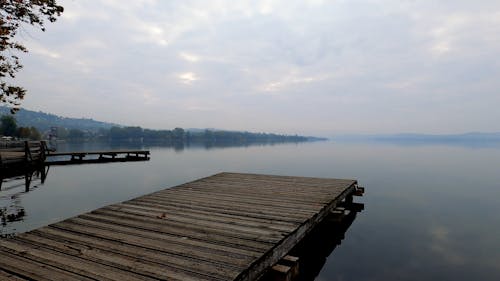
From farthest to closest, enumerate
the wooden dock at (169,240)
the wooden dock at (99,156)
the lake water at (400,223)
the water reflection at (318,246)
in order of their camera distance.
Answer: the wooden dock at (99,156), the lake water at (400,223), the water reflection at (318,246), the wooden dock at (169,240)

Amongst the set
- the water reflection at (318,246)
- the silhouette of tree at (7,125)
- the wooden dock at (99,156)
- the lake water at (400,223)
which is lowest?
the lake water at (400,223)

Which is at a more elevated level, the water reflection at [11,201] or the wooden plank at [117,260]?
the wooden plank at [117,260]

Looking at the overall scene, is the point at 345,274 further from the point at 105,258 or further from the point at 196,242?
→ the point at 105,258

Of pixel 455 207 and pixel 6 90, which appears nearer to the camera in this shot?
pixel 6 90

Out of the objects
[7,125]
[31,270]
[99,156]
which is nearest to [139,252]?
[31,270]

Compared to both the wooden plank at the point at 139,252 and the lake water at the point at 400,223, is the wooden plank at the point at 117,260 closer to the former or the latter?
the wooden plank at the point at 139,252

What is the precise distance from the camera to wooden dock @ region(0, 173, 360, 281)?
444 centimetres

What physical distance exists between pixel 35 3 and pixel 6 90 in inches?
126

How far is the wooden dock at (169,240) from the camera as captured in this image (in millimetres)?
4441

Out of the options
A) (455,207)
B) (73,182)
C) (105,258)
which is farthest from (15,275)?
(73,182)

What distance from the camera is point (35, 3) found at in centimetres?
963

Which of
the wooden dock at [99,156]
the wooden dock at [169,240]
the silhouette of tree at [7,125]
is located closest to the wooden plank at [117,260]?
the wooden dock at [169,240]

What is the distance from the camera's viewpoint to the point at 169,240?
573cm

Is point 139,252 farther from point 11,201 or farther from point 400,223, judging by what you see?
point 11,201
